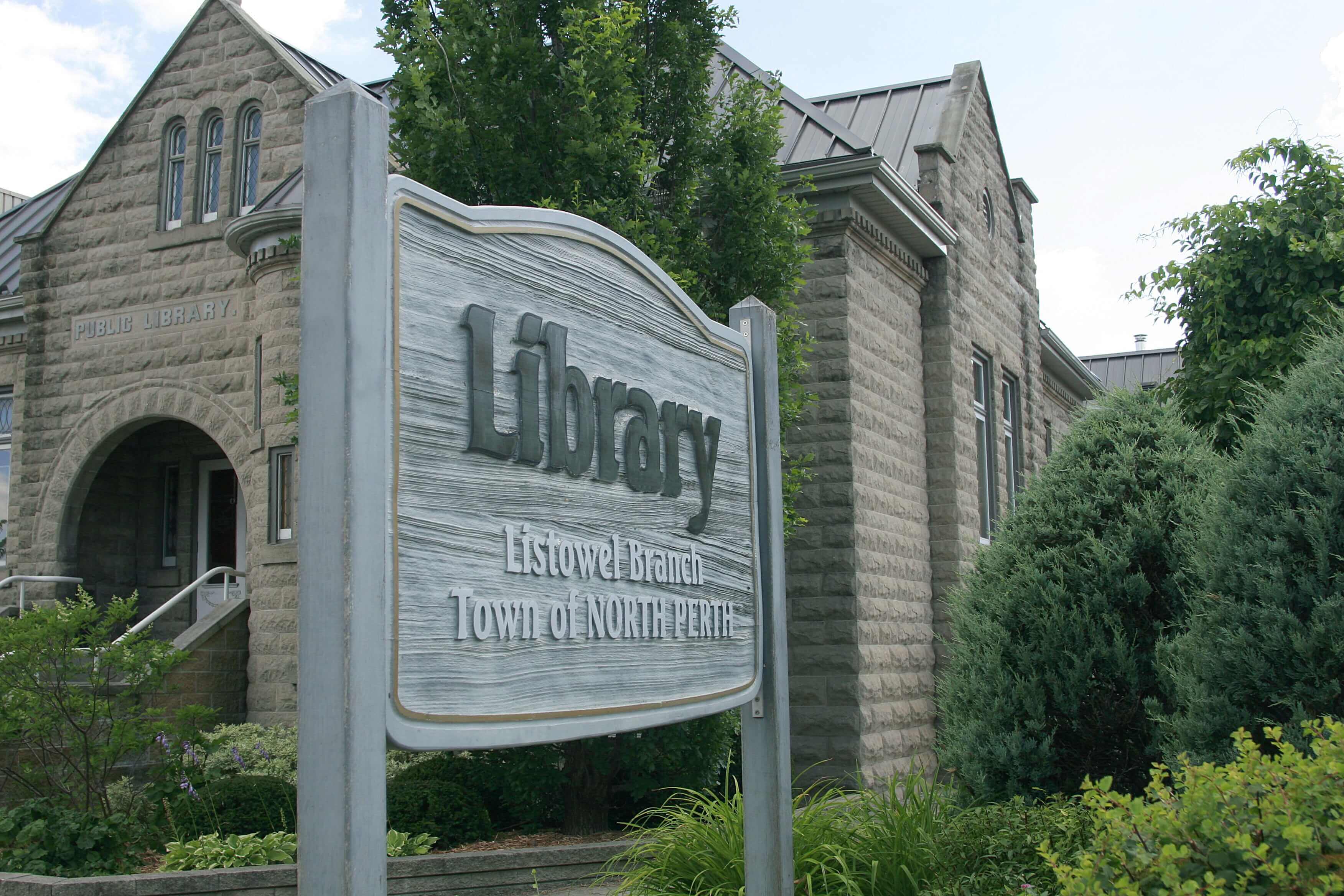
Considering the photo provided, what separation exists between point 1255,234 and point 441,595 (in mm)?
12234

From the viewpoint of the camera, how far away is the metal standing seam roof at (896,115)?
1444cm

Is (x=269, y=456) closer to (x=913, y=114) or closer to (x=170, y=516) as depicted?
(x=170, y=516)

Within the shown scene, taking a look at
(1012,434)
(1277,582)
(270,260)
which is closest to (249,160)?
(270,260)

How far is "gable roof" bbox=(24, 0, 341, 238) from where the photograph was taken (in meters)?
13.1

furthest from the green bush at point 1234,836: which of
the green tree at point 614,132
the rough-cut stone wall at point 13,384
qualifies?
the rough-cut stone wall at point 13,384

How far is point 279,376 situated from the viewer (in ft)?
32.9

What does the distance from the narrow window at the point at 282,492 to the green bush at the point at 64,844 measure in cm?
546

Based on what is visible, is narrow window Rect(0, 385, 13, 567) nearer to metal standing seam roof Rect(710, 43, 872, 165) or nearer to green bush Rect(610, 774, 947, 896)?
metal standing seam roof Rect(710, 43, 872, 165)

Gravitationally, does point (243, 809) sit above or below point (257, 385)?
below

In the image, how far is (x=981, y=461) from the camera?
14992 mm

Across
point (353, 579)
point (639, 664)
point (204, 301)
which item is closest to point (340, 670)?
point (353, 579)

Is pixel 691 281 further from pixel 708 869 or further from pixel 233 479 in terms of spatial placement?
pixel 233 479

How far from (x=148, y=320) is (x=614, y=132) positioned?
805cm

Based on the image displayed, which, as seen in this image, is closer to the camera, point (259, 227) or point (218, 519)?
point (259, 227)
